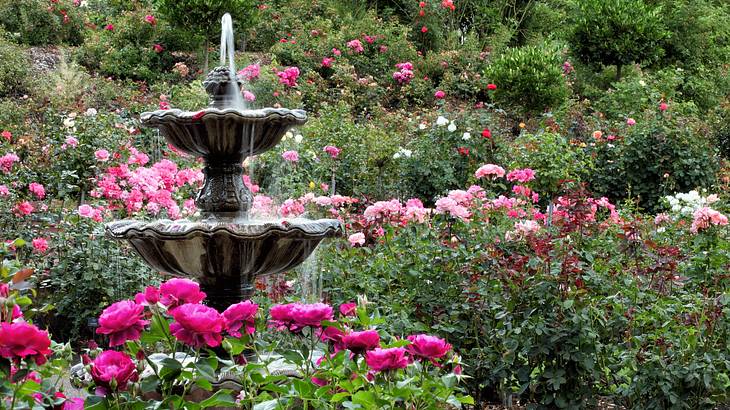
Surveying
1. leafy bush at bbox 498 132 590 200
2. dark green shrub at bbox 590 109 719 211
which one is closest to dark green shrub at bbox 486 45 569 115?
dark green shrub at bbox 590 109 719 211

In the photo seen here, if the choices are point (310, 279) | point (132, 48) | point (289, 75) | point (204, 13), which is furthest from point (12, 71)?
point (310, 279)

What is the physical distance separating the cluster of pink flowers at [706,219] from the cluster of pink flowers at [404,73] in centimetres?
803

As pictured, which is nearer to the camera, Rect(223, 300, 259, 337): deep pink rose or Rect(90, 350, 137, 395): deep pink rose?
Rect(90, 350, 137, 395): deep pink rose

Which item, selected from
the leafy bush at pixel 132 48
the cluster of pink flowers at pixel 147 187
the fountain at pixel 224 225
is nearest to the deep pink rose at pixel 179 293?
the fountain at pixel 224 225

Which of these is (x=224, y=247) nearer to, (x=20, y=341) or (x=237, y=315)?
(x=237, y=315)

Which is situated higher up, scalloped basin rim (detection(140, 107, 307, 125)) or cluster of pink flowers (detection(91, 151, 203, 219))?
scalloped basin rim (detection(140, 107, 307, 125))

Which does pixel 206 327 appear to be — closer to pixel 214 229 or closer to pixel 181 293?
pixel 181 293

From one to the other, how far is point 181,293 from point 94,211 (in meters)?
3.22

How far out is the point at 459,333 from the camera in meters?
3.71

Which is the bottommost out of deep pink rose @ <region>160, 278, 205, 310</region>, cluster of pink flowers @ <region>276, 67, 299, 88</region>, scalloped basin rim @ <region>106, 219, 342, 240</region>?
cluster of pink flowers @ <region>276, 67, 299, 88</region>

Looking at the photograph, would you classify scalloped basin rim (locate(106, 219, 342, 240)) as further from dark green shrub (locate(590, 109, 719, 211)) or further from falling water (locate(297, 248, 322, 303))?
dark green shrub (locate(590, 109, 719, 211))

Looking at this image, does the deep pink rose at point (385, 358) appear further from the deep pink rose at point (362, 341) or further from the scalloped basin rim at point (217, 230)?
the scalloped basin rim at point (217, 230)

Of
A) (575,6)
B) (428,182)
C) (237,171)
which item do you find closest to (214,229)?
(237,171)

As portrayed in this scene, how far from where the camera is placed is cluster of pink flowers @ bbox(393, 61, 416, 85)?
37.8ft
